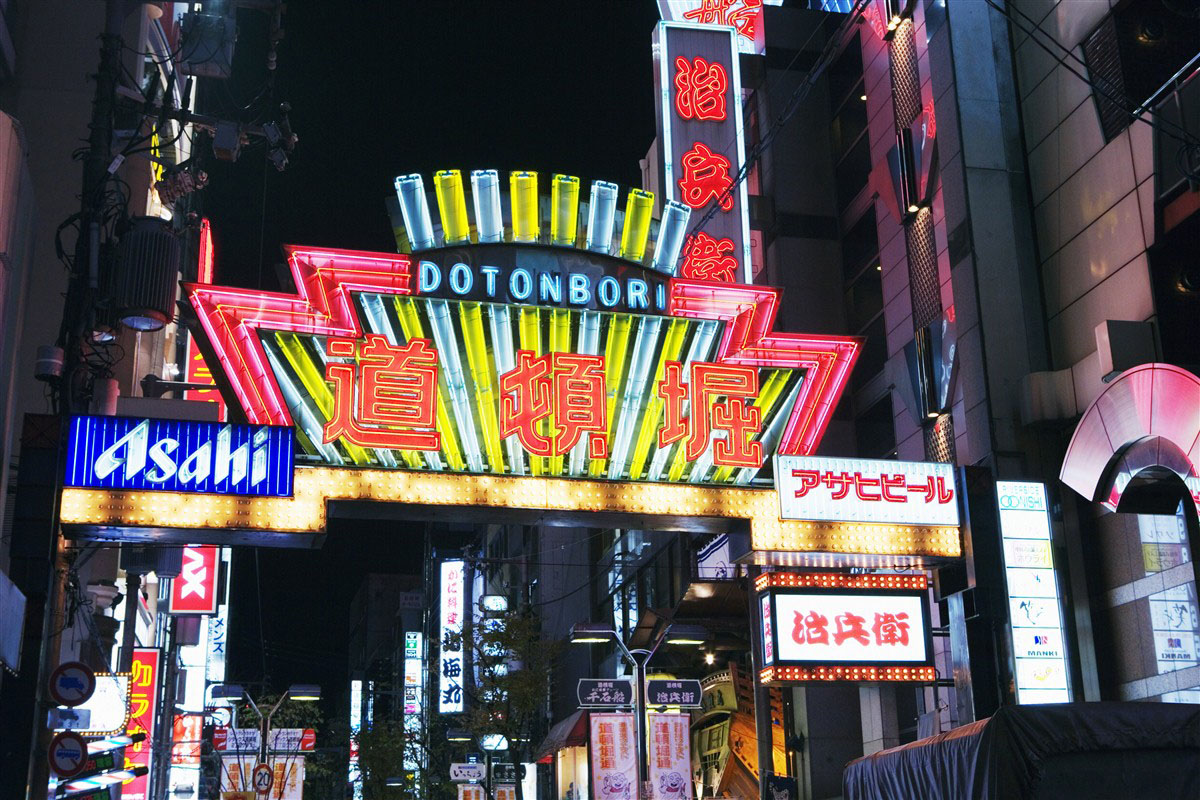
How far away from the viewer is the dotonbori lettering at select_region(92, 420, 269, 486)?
51.6 ft

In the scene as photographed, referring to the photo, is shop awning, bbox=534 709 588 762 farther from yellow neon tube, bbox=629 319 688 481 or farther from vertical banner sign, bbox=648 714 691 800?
yellow neon tube, bbox=629 319 688 481

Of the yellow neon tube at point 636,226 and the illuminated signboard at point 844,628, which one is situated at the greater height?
the yellow neon tube at point 636,226

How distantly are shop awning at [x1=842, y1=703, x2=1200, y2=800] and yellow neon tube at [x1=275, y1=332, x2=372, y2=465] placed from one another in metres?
9.82

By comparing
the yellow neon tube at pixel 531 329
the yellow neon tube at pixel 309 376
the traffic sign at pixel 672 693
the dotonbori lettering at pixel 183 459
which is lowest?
the traffic sign at pixel 672 693

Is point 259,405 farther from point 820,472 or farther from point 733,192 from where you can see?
point 733,192

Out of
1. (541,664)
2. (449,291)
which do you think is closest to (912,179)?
(449,291)

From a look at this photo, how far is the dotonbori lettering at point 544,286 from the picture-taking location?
17931 millimetres

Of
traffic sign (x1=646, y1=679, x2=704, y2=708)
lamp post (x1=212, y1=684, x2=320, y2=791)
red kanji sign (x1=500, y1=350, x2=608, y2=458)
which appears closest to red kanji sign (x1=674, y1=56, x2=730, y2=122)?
traffic sign (x1=646, y1=679, x2=704, y2=708)

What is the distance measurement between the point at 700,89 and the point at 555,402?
55.1 ft

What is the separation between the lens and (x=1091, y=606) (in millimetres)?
19516

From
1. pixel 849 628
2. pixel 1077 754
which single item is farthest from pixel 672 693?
pixel 1077 754

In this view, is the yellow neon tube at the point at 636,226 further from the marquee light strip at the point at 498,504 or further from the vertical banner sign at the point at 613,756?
the vertical banner sign at the point at 613,756

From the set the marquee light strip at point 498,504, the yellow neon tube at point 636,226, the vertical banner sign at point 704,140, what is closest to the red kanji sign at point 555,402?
the marquee light strip at point 498,504

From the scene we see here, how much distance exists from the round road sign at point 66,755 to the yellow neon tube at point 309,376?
5.02 m
